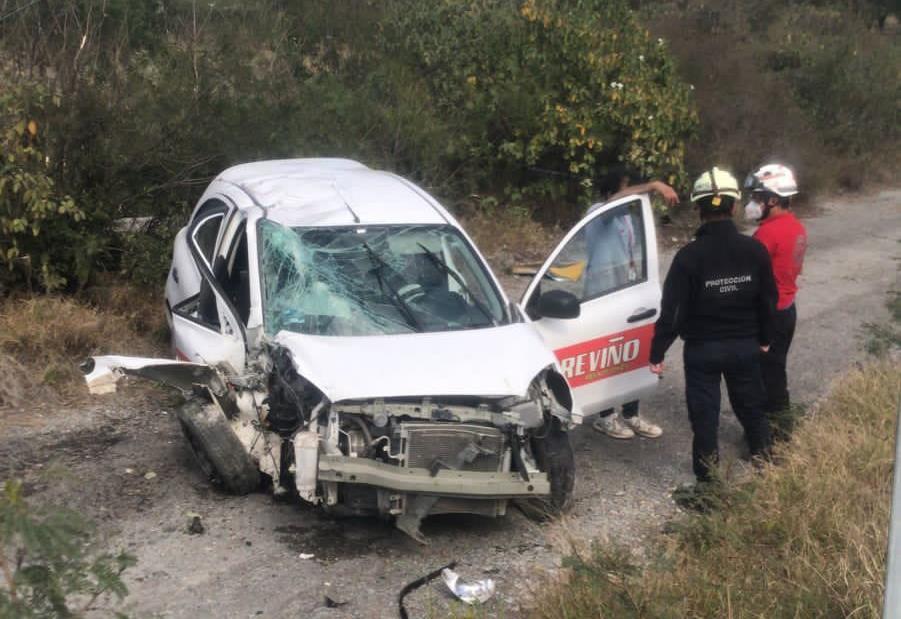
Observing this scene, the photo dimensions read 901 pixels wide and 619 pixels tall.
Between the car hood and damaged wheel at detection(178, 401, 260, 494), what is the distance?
21.6 inches

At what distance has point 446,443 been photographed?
17.7 ft

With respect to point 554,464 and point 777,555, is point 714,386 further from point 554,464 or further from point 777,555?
point 777,555

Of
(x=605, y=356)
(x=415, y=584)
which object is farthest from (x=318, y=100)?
(x=415, y=584)

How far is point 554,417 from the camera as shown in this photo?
5.70 metres

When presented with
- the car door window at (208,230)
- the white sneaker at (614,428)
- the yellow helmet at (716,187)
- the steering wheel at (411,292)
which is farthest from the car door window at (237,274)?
the yellow helmet at (716,187)

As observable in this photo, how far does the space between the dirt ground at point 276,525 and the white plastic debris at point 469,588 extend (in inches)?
2.8

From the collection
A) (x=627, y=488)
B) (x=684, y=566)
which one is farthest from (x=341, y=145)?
(x=684, y=566)

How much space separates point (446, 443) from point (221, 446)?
4.02 feet

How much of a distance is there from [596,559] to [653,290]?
8.39 feet

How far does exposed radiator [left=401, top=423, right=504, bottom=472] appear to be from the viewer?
5355 mm

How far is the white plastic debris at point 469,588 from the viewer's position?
16.4 ft

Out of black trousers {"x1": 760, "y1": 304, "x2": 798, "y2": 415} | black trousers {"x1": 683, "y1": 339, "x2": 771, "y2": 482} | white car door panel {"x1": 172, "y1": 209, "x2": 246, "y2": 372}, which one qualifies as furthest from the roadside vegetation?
black trousers {"x1": 760, "y1": 304, "x2": 798, "y2": 415}

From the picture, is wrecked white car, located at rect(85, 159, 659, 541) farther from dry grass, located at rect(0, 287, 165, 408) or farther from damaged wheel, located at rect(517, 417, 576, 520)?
dry grass, located at rect(0, 287, 165, 408)

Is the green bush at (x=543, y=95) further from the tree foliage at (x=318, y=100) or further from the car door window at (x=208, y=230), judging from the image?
the car door window at (x=208, y=230)
